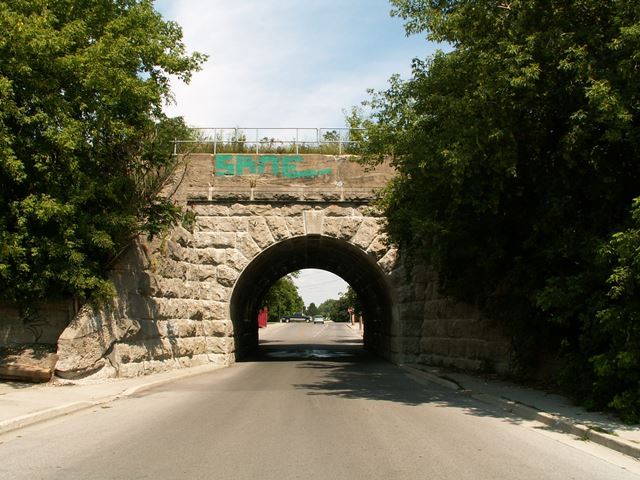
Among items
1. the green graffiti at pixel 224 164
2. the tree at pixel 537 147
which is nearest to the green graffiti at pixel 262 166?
the green graffiti at pixel 224 164

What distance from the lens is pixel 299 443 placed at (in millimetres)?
7641

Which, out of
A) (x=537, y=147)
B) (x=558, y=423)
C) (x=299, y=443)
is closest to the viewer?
(x=299, y=443)

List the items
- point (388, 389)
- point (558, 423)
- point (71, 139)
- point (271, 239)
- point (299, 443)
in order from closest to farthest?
point (299, 443) → point (558, 423) → point (71, 139) → point (388, 389) → point (271, 239)

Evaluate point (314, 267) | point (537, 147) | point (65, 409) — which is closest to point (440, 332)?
point (537, 147)

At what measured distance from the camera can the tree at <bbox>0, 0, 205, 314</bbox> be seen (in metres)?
12.3

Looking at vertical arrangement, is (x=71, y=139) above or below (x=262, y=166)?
below

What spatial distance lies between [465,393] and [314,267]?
17.6 metres

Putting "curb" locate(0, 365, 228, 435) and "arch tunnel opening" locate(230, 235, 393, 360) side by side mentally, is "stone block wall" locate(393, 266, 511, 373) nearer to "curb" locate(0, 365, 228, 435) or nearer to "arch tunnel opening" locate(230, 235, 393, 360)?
"arch tunnel opening" locate(230, 235, 393, 360)

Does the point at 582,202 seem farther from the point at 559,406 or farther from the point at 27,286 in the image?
the point at 27,286

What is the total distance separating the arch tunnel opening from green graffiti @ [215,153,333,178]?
6.76 feet

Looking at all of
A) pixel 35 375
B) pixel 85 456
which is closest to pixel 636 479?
pixel 85 456

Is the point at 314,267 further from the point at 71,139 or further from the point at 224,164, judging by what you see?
the point at 71,139

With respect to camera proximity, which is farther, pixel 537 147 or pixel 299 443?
pixel 537 147

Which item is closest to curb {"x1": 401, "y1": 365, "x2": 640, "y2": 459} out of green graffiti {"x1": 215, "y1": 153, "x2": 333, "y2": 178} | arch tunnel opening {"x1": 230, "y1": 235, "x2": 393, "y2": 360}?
arch tunnel opening {"x1": 230, "y1": 235, "x2": 393, "y2": 360}
